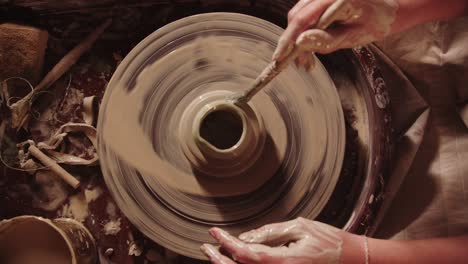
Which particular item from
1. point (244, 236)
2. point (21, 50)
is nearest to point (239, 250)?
point (244, 236)

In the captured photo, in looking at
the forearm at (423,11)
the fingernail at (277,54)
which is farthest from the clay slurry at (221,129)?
the forearm at (423,11)

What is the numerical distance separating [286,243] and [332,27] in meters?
0.63

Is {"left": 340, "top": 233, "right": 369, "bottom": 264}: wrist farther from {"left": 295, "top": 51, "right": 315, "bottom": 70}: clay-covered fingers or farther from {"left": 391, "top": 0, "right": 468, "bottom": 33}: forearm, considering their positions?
{"left": 391, "top": 0, "right": 468, "bottom": 33}: forearm

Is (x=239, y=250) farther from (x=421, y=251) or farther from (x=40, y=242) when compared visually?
(x=40, y=242)

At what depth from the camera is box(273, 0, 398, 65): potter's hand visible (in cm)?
127

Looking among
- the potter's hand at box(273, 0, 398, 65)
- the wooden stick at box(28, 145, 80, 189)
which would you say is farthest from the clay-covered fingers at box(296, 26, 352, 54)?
the wooden stick at box(28, 145, 80, 189)

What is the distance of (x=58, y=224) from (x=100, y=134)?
326mm

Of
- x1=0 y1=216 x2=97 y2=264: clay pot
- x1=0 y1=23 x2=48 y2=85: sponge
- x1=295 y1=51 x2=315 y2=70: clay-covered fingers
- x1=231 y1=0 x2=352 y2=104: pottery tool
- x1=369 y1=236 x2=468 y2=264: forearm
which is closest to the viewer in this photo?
x1=231 y1=0 x2=352 y2=104: pottery tool

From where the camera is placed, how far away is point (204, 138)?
1541 millimetres

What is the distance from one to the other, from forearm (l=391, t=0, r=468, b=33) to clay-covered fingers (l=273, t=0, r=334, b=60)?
1.01 ft

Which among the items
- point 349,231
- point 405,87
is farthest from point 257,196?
point 405,87

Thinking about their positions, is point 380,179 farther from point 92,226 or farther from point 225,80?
point 92,226

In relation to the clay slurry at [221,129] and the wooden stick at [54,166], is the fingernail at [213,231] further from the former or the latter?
the wooden stick at [54,166]

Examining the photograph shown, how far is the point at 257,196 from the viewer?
154 centimetres
